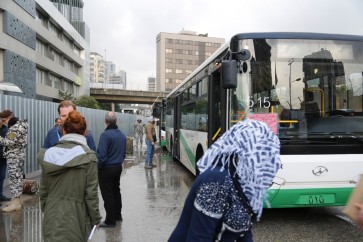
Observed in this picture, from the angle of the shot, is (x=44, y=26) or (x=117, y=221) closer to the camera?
(x=117, y=221)

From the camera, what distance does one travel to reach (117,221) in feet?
22.3

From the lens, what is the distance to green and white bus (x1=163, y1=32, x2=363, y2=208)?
6.10 meters

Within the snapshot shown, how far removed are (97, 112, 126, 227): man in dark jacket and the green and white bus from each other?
1.81 m

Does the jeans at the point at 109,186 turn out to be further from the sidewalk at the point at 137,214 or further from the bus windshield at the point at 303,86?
the bus windshield at the point at 303,86

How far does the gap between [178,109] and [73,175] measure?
10.9 m

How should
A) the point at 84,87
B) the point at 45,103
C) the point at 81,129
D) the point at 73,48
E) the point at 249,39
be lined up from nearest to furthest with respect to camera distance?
the point at 81,129 → the point at 249,39 → the point at 45,103 → the point at 73,48 → the point at 84,87

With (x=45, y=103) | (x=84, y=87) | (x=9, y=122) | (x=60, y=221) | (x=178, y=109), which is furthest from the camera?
(x=84, y=87)

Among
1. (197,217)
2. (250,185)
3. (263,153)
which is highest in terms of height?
(263,153)

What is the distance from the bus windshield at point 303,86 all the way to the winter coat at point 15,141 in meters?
3.99

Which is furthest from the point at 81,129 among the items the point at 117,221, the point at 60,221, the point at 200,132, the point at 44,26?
the point at 44,26

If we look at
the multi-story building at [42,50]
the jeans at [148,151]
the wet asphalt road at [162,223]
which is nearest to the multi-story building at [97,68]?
the multi-story building at [42,50]

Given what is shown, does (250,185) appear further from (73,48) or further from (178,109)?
(73,48)

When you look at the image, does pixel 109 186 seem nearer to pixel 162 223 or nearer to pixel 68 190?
pixel 162 223

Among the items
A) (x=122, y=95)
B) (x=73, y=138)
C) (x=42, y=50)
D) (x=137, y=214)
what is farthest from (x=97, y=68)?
(x=73, y=138)
